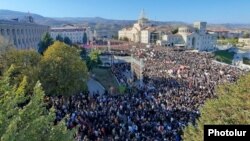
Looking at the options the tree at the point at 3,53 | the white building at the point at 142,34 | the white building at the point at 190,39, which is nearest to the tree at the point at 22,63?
the tree at the point at 3,53

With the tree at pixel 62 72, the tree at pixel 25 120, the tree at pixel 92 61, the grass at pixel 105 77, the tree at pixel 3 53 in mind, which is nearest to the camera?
the tree at pixel 25 120

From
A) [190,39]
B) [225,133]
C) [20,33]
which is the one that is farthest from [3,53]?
[190,39]

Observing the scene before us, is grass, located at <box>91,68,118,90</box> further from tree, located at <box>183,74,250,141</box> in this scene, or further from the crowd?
tree, located at <box>183,74,250,141</box>

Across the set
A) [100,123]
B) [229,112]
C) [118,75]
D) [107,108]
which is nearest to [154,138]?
[100,123]

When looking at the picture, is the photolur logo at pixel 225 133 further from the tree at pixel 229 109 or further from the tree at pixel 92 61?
the tree at pixel 92 61

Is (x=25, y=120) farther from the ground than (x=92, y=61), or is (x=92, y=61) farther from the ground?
(x=25, y=120)

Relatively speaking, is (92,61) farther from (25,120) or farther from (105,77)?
(25,120)
